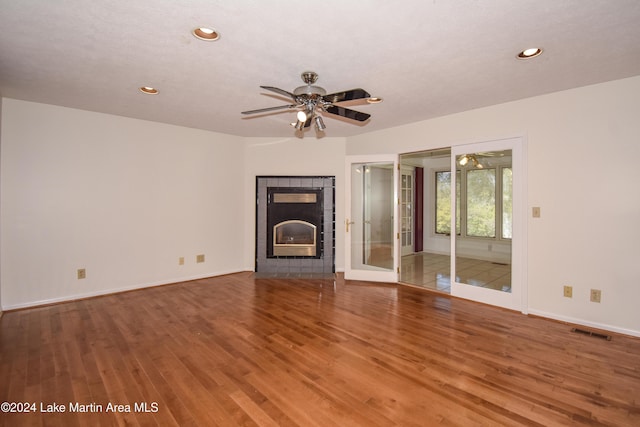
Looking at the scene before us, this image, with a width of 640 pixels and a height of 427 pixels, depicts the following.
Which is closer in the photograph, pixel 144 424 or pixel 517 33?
pixel 144 424

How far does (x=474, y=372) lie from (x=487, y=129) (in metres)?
2.94

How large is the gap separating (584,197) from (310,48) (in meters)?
3.19

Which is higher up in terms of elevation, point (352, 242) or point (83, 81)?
point (83, 81)

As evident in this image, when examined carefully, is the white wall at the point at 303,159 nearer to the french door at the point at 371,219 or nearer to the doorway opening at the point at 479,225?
the french door at the point at 371,219

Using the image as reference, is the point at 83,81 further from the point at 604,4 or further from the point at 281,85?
the point at 604,4

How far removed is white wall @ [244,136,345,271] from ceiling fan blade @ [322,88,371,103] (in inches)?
120

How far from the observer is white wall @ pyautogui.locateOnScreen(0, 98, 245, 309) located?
12.3ft

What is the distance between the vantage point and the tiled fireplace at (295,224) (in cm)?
573

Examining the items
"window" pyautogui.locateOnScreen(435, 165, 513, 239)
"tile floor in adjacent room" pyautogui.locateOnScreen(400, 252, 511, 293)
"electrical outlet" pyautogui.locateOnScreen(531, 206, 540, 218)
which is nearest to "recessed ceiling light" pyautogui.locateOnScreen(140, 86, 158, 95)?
"window" pyautogui.locateOnScreen(435, 165, 513, 239)

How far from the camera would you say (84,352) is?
269cm

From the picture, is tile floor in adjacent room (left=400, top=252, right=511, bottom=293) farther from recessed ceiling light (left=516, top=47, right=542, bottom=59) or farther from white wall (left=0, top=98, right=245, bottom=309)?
white wall (left=0, top=98, right=245, bottom=309)

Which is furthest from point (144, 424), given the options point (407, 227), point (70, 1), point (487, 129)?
point (407, 227)

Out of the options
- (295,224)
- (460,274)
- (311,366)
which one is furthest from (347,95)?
(295,224)

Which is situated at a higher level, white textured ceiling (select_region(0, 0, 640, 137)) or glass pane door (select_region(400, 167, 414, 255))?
white textured ceiling (select_region(0, 0, 640, 137))
